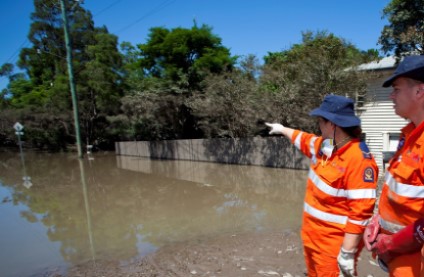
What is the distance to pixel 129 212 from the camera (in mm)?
8055

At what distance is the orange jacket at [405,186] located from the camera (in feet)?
5.18

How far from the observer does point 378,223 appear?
1850 mm

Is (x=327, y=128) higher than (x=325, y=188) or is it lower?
higher

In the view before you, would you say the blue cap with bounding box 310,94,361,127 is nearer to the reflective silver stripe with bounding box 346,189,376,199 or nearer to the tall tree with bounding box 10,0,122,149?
the reflective silver stripe with bounding box 346,189,376,199

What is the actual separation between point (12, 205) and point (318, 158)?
398 inches

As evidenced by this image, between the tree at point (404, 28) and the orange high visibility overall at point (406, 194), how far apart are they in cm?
971

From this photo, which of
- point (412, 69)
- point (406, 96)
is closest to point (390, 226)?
point (406, 96)

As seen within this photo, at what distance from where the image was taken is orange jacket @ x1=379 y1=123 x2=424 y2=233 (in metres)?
1.58

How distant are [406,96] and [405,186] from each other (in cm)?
48

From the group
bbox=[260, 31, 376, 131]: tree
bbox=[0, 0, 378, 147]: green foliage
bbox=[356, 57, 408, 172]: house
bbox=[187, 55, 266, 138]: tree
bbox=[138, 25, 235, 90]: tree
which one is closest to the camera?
bbox=[260, 31, 376, 131]: tree

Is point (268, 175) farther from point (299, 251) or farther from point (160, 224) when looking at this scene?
point (299, 251)

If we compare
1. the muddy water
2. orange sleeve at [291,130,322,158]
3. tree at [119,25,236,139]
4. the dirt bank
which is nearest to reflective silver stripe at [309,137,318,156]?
orange sleeve at [291,130,322,158]

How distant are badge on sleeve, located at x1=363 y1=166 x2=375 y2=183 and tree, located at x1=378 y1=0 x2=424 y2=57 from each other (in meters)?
9.45

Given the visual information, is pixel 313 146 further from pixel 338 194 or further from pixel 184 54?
pixel 184 54
